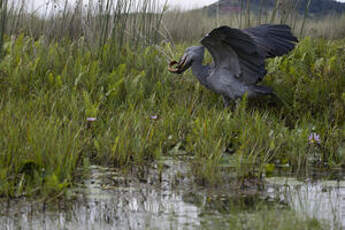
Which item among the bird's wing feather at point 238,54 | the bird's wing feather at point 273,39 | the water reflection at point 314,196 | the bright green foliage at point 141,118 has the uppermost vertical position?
the bird's wing feather at point 273,39

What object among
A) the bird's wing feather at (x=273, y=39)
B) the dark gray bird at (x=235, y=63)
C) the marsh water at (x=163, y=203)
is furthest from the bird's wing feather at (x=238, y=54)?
the marsh water at (x=163, y=203)

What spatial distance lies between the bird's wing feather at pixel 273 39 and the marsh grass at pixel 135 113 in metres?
0.39

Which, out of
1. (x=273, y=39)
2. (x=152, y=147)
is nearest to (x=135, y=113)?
(x=152, y=147)

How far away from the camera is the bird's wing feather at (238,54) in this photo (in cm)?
438

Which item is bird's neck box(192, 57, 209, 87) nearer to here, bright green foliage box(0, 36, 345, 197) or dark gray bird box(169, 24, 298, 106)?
dark gray bird box(169, 24, 298, 106)

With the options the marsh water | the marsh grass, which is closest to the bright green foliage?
the marsh grass

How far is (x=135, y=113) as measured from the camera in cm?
410

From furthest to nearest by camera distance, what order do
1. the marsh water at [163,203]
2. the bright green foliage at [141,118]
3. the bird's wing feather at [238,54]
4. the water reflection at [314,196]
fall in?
the bird's wing feather at [238,54] < the bright green foliage at [141,118] < the water reflection at [314,196] < the marsh water at [163,203]

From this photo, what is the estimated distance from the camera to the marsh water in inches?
92.5

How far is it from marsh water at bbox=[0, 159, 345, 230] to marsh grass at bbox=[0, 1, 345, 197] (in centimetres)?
13

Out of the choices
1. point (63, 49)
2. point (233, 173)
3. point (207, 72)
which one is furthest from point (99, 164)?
point (63, 49)

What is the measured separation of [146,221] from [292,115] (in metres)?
2.81

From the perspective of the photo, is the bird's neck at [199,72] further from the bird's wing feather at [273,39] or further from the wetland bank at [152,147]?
the bird's wing feather at [273,39]

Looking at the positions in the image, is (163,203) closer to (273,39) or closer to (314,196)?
(314,196)
